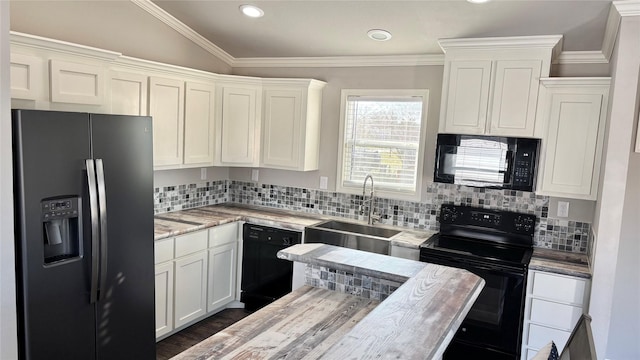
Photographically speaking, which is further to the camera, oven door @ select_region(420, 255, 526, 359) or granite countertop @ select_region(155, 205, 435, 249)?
granite countertop @ select_region(155, 205, 435, 249)

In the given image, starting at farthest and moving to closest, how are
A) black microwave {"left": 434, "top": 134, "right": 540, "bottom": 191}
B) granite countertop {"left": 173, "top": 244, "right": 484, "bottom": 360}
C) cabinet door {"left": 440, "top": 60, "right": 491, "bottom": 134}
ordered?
cabinet door {"left": 440, "top": 60, "right": 491, "bottom": 134}, black microwave {"left": 434, "top": 134, "right": 540, "bottom": 191}, granite countertop {"left": 173, "top": 244, "right": 484, "bottom": 360}

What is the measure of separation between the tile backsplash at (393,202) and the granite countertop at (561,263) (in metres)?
0.14

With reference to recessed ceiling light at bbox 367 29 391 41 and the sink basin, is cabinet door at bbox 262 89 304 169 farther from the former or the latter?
recessed ceiling light at bbox 367 29 391 41

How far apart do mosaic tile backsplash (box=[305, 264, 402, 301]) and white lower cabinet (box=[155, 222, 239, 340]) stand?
62.3 inches

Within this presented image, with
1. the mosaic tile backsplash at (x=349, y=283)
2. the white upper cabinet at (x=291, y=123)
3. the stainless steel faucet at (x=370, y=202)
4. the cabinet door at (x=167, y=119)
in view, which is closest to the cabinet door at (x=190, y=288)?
the cabinet door at (x=167, y=119)

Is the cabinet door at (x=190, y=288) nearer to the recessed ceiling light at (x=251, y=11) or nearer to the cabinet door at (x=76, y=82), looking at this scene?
the cabinet door at (x=76, y=82)

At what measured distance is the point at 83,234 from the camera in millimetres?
2504

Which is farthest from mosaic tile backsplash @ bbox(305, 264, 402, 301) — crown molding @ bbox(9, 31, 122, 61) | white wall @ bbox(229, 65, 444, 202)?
white wall @ bbox(229, 65, 444, 202)

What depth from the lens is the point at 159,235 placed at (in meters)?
3.29

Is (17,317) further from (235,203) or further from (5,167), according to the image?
(235,203)

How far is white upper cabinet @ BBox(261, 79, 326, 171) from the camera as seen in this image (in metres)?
4.18

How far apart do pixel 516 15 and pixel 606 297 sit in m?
1.85

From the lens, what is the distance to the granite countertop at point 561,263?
2.96 metres

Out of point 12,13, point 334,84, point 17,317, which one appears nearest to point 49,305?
point 17,317
